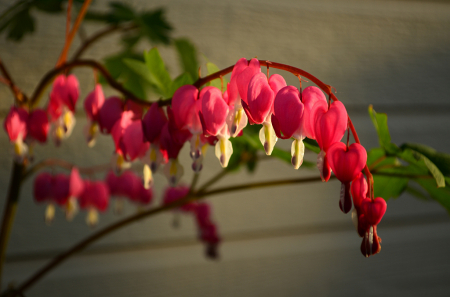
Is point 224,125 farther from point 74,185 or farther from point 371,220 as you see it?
point 74,185

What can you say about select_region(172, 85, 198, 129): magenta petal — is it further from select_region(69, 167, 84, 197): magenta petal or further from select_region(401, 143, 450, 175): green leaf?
select_region(69, 167, 84, 197): magenta petal

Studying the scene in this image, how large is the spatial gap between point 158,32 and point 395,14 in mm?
930

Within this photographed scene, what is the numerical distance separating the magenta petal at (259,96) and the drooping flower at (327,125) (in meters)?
0.04

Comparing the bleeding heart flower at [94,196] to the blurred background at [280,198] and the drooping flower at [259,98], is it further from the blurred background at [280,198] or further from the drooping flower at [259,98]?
the drooping flower at [259,98]

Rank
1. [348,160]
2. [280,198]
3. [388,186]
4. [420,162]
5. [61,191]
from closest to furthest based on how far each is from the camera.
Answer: [348,160] → [420,162] → [388,186] → [61,191] → [280,198]

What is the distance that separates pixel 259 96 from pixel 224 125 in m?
0.05

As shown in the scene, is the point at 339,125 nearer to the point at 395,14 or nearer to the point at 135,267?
the point at 135,267

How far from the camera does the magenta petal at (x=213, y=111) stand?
0.31m

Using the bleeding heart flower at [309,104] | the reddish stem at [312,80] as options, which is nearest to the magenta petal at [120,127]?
the reddish stem at [312,80]

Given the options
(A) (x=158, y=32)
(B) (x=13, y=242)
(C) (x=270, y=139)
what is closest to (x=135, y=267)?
(B) (x=13, y=242)

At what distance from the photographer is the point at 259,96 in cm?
29

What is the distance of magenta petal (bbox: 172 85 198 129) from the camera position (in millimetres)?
330

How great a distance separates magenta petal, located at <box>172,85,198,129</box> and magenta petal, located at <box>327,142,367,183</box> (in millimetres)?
151

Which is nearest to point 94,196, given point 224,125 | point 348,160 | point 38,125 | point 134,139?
point 38,125
